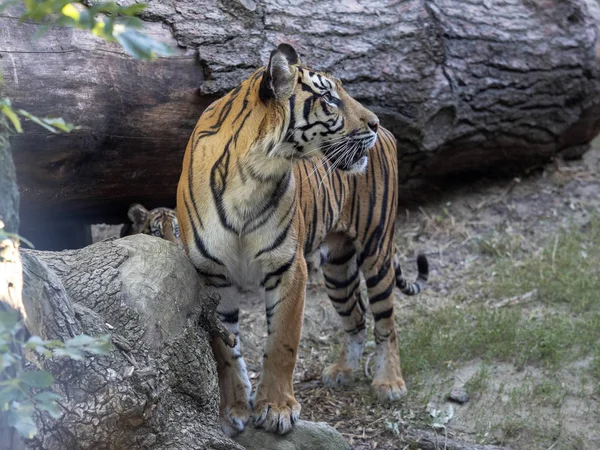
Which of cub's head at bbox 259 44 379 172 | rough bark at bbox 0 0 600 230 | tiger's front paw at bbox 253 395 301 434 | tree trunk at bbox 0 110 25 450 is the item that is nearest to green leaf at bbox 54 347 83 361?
tree trunk at bbox 0 110 25 450

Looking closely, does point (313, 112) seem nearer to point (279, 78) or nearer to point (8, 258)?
point (279, 78)

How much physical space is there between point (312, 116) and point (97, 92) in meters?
1.66

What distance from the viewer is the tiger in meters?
5.64

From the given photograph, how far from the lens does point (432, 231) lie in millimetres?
7371

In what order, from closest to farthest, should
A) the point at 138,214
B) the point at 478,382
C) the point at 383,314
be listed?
the point at 478,382, the point at 383,314, the point at 138,214

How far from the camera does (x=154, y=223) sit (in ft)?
18.7

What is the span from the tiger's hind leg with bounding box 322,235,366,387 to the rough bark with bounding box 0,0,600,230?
4.41 feet

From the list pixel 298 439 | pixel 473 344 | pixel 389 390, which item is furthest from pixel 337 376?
pixel 298 439

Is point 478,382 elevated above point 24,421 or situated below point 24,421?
below

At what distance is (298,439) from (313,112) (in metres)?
1.64

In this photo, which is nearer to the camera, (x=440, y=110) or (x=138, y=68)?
(x=138, y=68)

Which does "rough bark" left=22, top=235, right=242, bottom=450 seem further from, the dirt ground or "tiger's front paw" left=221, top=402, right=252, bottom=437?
the dirt ground

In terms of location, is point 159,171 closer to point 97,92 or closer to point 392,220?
point 97,92

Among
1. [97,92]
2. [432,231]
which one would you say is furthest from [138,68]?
[432,231]
